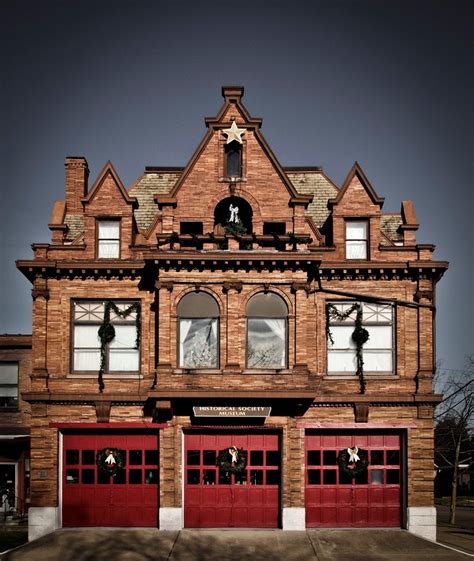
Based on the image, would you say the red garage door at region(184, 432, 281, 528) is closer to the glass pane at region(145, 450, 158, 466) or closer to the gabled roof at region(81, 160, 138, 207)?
the glass pane at region(145, 450, 158, 466)

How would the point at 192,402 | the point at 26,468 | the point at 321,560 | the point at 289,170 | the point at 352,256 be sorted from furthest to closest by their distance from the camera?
1. the point at 26,468
2. the point at 289,170
3. the point at 352,256
4. the point at 192,402
5. the point at 321,560

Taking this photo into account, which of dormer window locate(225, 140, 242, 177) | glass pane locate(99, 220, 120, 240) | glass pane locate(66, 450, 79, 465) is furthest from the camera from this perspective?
dormer window locate(225, 140, 242, 177)

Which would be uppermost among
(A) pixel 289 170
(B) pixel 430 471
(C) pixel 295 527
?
(A) pixel 289 170

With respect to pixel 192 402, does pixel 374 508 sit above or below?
below

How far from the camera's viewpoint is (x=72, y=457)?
2550 cm

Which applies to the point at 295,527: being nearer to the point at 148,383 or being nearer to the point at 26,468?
the point at 148,383

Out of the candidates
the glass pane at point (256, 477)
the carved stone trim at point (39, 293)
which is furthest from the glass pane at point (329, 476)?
the carved stone trim at point (39, 293)

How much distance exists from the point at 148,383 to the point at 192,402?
182cm

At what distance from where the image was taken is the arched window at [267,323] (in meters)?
24.7

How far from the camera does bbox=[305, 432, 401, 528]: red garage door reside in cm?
2527

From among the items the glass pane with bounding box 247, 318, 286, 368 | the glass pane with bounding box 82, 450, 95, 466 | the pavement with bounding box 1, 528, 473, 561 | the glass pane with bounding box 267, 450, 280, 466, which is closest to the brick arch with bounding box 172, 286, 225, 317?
the glass pane with bounding box 247, 318, 286, 368

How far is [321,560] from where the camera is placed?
21.2 meters

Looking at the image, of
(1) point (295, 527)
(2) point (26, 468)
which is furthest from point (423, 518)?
(2) point (26, 468)

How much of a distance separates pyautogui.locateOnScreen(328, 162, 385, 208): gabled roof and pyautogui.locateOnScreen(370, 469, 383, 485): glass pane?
9425 mm
